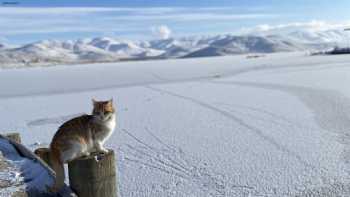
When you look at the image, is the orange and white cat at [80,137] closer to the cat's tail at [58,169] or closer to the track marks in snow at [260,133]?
the cat's tail at [58,169]

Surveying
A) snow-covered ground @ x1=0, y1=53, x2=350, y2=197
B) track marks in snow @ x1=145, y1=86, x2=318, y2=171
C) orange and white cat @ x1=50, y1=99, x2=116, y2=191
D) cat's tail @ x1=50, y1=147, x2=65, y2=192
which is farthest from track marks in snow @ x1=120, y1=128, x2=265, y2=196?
cat's tail @ x1=50, y1=147, x2=65, y2=192

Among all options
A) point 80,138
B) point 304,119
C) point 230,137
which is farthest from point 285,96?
point 80,138

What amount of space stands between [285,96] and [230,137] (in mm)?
4074

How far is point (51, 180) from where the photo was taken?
6.88 feet

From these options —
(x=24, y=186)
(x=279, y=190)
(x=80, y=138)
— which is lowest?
(x=279, y=190)

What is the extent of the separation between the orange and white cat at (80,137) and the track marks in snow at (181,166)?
141 cm

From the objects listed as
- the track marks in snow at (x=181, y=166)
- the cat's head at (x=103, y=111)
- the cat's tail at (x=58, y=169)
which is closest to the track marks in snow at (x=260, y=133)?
the track marks in snow at (x=181, y=166)

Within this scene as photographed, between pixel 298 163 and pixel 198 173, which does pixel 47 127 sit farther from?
pixel 298 163

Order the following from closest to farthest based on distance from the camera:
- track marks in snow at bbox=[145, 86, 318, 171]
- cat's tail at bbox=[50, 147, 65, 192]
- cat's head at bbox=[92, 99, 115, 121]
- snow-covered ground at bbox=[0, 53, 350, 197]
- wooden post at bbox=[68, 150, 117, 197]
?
wooden post at bbox=[68, 150, 117, 197] < cat's tail at bbox=[50, 147, 65, 192] < cat's head at bbox=[92, 99, 115, 121] < snow-covered ground at bbox=[0, 53, 350, 197] < track marks in snow at bbox=[145, 86, 318, 171]

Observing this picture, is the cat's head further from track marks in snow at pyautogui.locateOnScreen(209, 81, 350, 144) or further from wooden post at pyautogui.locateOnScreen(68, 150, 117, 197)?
track marks in snow at pyautogui.locateOnScreen(209, 81, 350, 144)

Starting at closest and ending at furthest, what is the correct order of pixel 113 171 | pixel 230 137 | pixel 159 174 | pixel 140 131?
pixel 113 171, pixel 159 174, pixel 230 137, pixel 140 131

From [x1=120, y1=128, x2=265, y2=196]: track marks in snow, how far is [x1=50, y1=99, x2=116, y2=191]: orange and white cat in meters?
1.41

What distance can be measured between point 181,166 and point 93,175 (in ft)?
7.11

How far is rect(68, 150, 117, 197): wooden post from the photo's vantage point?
1905 millimetres
